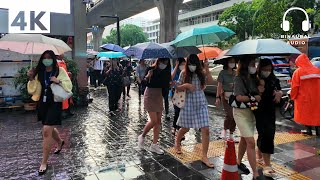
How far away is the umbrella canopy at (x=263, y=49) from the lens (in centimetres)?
388

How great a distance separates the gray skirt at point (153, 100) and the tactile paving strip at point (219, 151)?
0.83 meters

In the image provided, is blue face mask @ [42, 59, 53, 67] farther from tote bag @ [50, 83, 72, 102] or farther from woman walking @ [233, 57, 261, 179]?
woman walking @ [233, 57, 261, 179]

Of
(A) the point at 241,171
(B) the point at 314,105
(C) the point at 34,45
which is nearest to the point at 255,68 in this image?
(A) the point at 241,171

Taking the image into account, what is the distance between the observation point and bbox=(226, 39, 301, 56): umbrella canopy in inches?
153

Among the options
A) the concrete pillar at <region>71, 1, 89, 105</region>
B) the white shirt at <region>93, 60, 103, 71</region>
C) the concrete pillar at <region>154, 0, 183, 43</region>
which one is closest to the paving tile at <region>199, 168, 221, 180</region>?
the concrete pillar at <region>71, 1, 89, 105</region>

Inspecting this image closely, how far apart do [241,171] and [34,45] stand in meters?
3.90

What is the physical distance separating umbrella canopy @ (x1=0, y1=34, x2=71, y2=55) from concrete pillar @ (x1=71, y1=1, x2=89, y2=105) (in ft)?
18.5

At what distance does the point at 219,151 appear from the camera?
5.64 m

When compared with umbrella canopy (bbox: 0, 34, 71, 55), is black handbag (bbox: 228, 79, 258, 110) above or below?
below

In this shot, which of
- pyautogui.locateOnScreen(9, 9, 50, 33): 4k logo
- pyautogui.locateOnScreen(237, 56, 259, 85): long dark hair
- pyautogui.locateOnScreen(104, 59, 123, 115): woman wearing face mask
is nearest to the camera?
pyautogui.locateOnScreen(237, 56, 259, 85): long dark hair

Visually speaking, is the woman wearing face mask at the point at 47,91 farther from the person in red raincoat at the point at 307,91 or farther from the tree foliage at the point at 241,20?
the tree foliage at the point at 241,20

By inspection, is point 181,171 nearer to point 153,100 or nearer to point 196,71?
point 153,100

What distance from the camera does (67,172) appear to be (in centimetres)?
472

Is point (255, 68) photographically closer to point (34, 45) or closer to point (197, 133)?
point (197, 133)
